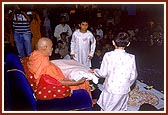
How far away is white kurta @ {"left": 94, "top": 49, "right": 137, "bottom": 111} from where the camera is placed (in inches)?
116

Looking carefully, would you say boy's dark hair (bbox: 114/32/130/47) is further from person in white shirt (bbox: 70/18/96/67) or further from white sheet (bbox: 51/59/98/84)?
person in white shirt (bbox: 70/18/96/67)

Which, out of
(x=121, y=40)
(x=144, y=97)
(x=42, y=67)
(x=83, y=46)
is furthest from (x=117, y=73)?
(x=83, y=46)

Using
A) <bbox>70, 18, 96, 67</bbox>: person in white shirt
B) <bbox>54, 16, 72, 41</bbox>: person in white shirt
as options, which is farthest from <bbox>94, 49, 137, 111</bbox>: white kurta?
<bbox>54, 16, 72, 41</bbox>: person in white shirt

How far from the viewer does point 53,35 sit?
4.29 m

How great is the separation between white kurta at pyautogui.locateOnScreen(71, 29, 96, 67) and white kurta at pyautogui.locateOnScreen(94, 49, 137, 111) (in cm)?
86

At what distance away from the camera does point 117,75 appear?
2986 millimetres

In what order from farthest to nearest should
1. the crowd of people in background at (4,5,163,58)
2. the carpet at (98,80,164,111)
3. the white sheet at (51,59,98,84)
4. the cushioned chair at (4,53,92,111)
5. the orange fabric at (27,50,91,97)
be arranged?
the crowd of people in background at (4,5,163,58), the carpet at (98,80,164,111), the white sheet at (51,59,98,84), the orange fabric at (27,50,91,97), the cushioned chair at (4,53,92,111)

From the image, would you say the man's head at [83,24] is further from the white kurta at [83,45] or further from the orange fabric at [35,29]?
the orange fabric at [35,29]

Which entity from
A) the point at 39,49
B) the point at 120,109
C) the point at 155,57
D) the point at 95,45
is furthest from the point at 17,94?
the point at 155,57

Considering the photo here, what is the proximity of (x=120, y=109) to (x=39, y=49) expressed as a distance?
94cm

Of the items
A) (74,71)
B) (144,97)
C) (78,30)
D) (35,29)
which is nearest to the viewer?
(74,71)

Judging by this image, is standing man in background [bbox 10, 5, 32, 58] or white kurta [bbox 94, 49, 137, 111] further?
standing man in background [bbox 10, 5, 32, 58]

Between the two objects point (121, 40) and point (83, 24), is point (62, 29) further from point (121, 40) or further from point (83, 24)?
point (121, 40)

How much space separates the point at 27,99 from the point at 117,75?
822mm
